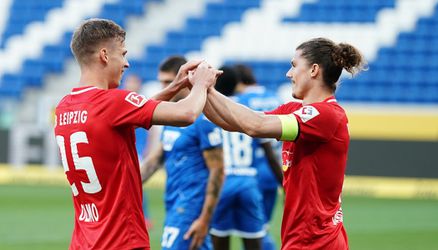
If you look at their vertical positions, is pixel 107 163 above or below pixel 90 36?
below

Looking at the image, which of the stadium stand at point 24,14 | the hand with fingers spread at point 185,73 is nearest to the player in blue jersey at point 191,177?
the hand with fingers spread at point 185,73

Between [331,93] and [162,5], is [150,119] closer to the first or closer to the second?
[331,93]

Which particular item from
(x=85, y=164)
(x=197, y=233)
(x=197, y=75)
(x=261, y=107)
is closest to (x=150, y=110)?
(x=85, y=164)

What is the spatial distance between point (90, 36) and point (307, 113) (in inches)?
49.5

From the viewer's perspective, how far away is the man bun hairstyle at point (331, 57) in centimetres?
550

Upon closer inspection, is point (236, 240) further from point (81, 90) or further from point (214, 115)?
point (81, 90)

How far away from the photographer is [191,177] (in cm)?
733

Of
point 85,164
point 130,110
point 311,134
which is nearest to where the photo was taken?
point 130,110

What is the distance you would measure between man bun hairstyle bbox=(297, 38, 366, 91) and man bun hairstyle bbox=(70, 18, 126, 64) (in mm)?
1132

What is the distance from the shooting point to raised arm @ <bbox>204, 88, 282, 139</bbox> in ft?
17.5

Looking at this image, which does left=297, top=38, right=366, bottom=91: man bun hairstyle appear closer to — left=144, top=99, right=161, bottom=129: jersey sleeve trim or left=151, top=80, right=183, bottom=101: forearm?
left=151, top=80, right=183, bottom=101: forearm

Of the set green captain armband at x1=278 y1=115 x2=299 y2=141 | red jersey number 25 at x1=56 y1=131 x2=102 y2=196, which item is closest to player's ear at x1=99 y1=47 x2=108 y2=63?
red jersey number 25 at x1=56 y1=131 x2=102 y2=196

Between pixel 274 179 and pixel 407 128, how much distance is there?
8.13 meters

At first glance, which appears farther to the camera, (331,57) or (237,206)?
(237,206)
